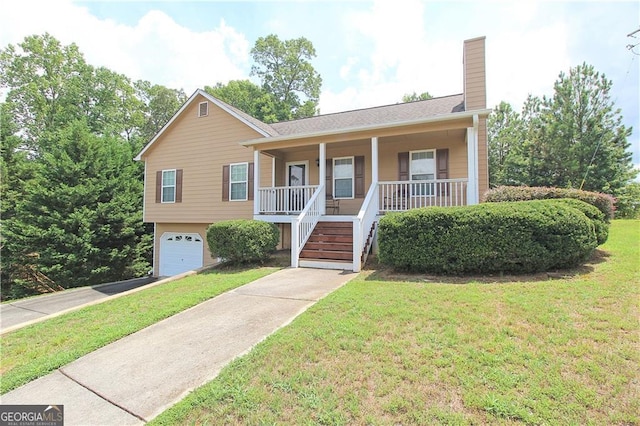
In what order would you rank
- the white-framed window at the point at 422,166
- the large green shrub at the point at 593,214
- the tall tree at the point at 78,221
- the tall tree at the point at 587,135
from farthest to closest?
the tall tree at the point at 587,135 → the tall tree at the point at 78,221 → the white-framed window at the point at 422,166 → the large green shrub at the point at 593,214

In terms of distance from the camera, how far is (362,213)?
789 cm

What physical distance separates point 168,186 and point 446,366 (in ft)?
45.9

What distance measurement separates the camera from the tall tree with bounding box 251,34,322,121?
1245 inches

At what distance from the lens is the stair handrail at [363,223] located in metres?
7.34

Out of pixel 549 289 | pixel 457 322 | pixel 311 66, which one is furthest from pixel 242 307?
pixel 311 66

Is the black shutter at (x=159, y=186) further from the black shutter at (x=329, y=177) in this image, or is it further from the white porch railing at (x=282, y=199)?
the black shutter at (x=329, y=177)

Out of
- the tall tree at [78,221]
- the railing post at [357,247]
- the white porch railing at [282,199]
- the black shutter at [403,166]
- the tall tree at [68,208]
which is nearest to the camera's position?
the railing post at [357,247]

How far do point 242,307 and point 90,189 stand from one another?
13.2 m

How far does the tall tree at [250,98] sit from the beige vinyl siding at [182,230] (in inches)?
647

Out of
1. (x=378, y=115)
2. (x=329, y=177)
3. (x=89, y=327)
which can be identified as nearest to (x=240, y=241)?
(x=89, y=327)

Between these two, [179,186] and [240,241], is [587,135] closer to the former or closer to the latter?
[240,241]

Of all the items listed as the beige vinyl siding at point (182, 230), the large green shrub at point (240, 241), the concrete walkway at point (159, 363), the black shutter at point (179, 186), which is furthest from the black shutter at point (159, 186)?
the concrete walkway at point (159, 363)

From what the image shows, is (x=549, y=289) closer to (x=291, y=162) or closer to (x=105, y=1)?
(x=291, y=162)

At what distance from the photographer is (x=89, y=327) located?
504 cm
